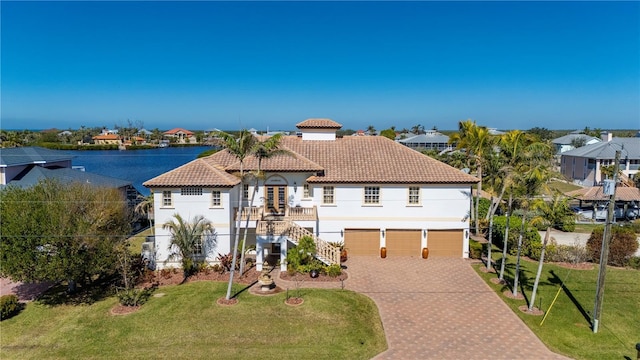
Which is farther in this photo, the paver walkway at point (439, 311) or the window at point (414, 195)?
the window at point (414, 195)

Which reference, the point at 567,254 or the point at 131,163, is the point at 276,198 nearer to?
the point at 567,254

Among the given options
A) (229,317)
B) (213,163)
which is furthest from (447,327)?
(213,163)

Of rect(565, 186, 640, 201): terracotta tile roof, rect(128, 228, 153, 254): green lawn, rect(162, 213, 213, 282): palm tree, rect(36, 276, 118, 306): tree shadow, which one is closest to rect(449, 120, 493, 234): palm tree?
rect(565, 186, 640, 201): terracotta tile roof

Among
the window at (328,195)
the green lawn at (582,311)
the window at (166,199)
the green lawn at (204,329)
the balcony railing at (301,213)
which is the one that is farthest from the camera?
the window at (328,195)

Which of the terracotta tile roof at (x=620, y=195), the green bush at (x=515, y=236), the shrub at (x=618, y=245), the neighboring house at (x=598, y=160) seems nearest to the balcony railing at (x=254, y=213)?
the green bush at (x=515, y=236)

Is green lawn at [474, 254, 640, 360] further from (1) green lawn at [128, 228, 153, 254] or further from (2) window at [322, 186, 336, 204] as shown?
(1) green lawn at [128, 228, 153, 254]

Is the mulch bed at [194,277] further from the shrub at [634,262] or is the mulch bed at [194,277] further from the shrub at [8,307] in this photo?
the shrub at [634,262]

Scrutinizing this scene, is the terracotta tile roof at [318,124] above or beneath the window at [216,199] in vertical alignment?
above
